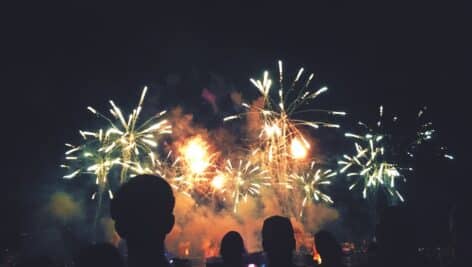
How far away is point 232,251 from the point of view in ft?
14.6

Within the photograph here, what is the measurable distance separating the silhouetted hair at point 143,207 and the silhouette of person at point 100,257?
1.22 feet

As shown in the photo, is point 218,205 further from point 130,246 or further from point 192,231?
point 130,246

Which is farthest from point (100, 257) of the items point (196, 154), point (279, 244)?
point (196, 154)

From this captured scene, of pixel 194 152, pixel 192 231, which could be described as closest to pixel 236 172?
pixel 194 152

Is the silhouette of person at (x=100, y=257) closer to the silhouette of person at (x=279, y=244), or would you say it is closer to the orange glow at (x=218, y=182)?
the silhouette of person at (x=279, y=244)

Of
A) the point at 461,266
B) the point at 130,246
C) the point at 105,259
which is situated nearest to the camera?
the point at 130,246

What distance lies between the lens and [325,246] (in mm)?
4246

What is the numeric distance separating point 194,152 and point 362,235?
2010 cm

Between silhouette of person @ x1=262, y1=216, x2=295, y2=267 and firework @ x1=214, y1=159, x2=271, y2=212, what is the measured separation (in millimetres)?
25722

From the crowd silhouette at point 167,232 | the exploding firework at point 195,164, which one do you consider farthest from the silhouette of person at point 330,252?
the exploding firework at point 195,164

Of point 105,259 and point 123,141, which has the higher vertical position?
point 123,141

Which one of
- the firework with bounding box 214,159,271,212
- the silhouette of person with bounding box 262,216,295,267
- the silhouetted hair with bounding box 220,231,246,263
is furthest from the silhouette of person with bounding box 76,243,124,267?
the firework with bounding box 214,159,271,212

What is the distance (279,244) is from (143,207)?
143cm

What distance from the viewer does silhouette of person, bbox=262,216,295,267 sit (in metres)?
3.56
